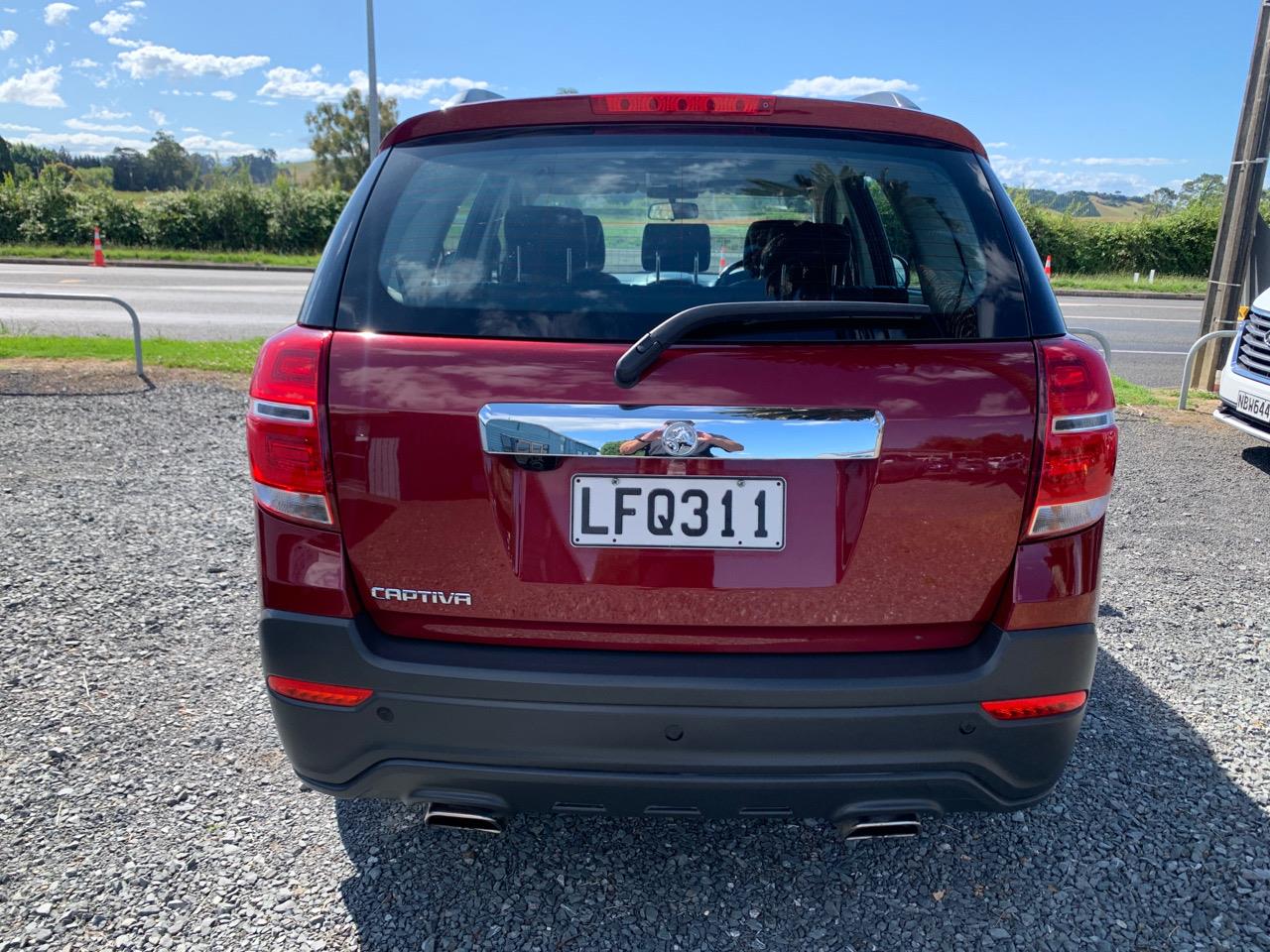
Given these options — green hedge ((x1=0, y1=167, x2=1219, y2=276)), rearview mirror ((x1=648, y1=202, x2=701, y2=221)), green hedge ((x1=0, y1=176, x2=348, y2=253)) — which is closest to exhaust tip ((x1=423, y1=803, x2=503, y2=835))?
rearview mirror ((x1=648, y1=202, x2=701, y2=221))

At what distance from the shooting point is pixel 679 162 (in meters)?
2.15

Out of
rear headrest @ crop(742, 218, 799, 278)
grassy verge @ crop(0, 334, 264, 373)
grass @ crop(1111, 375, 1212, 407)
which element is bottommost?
grass @ crop(1111, 375, 1212, 407)

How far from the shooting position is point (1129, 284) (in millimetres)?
26984

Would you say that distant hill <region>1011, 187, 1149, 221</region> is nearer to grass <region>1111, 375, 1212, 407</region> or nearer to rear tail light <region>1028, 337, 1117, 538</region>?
grass <region>1111, 375, 1212, 407</region>

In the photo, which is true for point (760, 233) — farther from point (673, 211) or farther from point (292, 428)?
point (292, 428)

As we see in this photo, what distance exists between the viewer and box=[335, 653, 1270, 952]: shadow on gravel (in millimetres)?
2297

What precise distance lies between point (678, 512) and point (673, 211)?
0.79 metres

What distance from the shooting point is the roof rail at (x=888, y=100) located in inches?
86.8

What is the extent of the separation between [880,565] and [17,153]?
3826 inches

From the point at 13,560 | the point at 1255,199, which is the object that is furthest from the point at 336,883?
the point at 1255,199

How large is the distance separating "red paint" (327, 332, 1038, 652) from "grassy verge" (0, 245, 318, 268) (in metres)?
25.6

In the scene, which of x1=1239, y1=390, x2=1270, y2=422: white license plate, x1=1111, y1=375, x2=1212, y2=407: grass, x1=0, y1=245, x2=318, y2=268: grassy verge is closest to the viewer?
x1=1239, y1=390, x2=1270, y2=422: white license plate

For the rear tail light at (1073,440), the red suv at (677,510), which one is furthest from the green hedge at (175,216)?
the rear tail light at (1073,440)

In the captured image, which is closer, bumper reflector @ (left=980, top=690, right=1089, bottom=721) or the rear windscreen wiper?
the rear windscreen wiper
